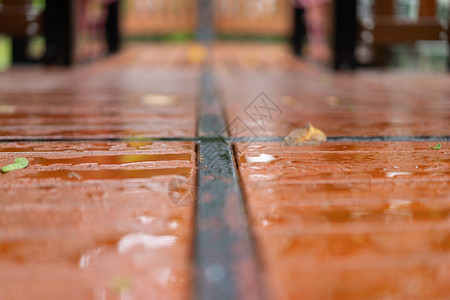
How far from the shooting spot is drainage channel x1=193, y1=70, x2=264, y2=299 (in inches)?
16.3

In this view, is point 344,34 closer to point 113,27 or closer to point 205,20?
point 113,27

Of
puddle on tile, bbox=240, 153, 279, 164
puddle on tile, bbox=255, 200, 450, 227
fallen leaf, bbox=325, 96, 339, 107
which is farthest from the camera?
fallen leaf, bbox=325, 96, 339, 107

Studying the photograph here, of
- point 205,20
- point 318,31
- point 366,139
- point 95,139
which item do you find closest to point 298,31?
point 318,31

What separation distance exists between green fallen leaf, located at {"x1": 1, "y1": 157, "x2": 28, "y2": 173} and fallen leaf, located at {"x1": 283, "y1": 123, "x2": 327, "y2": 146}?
52 centimetres

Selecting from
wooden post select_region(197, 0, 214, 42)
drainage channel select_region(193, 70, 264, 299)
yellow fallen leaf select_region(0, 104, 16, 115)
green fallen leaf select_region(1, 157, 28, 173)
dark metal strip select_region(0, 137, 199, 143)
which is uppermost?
wooden post select_region(197, 0, 214, 42)

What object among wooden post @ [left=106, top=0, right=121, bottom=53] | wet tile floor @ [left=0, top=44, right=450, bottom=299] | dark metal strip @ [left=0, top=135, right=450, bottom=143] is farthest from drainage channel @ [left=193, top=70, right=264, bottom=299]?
wooden post @ [left=106, top=0, right=121, bottom=53]

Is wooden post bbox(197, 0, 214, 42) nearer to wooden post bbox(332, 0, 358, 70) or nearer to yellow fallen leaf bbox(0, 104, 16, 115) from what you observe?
wooden post bbox(332, 0, 358, 70)

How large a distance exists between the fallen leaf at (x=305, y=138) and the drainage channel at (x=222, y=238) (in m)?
0.18

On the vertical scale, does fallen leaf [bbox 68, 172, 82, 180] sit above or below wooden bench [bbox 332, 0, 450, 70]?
below

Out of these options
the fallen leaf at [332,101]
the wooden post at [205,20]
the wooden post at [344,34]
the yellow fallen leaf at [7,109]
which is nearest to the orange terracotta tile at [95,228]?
the yellow fallen leaf at [7,109]

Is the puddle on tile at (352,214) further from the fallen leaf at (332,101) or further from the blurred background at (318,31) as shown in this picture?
the blurred background at (318,31)

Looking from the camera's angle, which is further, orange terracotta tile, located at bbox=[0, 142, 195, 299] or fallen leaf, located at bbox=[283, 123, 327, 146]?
fallen leaf, located at bbox=[283, 123, 327, 146]

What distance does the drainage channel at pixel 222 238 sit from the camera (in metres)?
0.41

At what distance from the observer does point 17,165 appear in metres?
0.79
